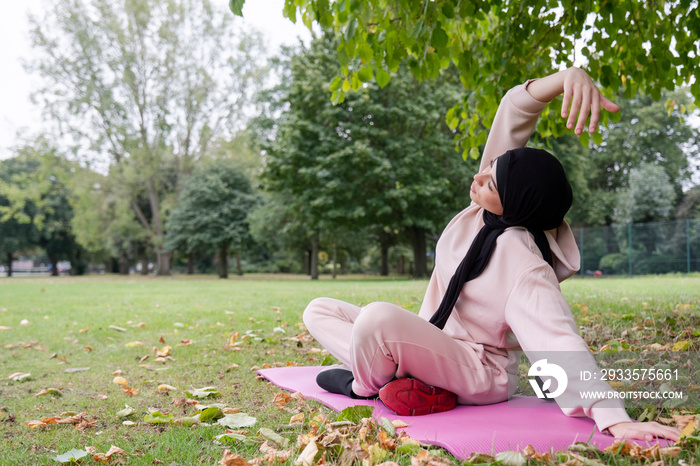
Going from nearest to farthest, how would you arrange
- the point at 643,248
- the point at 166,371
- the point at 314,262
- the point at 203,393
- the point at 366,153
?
the point at 203,393
the point at 166,371
the point at 366,153
the point at 643,248
the point at 314,262

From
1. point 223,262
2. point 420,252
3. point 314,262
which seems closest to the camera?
point 420,252

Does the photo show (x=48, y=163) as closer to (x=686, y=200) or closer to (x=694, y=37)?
(x=694, y=37)

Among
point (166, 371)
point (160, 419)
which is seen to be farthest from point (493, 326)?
point (166, 371)

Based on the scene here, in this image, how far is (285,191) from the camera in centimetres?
2272

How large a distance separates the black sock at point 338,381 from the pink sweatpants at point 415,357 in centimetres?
23

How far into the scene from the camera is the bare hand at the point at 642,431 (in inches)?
73.9

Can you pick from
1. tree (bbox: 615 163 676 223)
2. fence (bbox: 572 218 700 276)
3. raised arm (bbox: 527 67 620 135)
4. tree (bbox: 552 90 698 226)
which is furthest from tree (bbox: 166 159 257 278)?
raised arm (bbox: 527 67 620 135)

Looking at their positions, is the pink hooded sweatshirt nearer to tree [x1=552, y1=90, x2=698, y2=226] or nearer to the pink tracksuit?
the pink tracksuit

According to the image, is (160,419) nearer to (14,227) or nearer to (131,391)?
(131,391)

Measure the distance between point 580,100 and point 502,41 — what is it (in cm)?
292

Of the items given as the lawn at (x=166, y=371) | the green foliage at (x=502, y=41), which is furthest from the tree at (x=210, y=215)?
the green foliage at (x=502, y=41)

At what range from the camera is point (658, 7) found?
485 cm

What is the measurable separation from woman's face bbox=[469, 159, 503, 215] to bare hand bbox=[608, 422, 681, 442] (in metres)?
1.00

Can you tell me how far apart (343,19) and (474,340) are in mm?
2632
